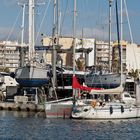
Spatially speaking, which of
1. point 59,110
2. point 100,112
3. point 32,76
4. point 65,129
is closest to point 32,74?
point 32,76

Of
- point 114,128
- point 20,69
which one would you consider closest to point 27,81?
point 20,69

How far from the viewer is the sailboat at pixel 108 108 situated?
53906 millimetres

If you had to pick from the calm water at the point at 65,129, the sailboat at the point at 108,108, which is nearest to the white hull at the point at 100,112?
the sailboat at the point at 108,108

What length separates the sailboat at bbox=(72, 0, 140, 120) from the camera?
5391cm

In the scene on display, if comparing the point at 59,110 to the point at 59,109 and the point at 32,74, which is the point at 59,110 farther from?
the point at 32,74

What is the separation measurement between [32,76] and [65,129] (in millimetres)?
27937

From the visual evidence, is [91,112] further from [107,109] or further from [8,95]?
[8,95]

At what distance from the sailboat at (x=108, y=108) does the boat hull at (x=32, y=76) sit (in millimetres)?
18254

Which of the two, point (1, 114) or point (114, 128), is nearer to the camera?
point (114, 128)

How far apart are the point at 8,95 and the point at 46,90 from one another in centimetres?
949

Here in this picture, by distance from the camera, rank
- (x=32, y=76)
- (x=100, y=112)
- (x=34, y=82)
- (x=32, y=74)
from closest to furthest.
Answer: (x=100, y=112), (x=32, y=76), (x=32, y=74), (x=34, y=82)

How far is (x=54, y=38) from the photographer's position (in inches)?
2820

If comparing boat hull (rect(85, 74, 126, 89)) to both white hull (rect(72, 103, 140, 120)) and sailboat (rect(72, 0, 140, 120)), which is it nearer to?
sailboat (rect(72, 0, 140, 120))

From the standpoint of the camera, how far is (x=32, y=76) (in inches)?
2916
